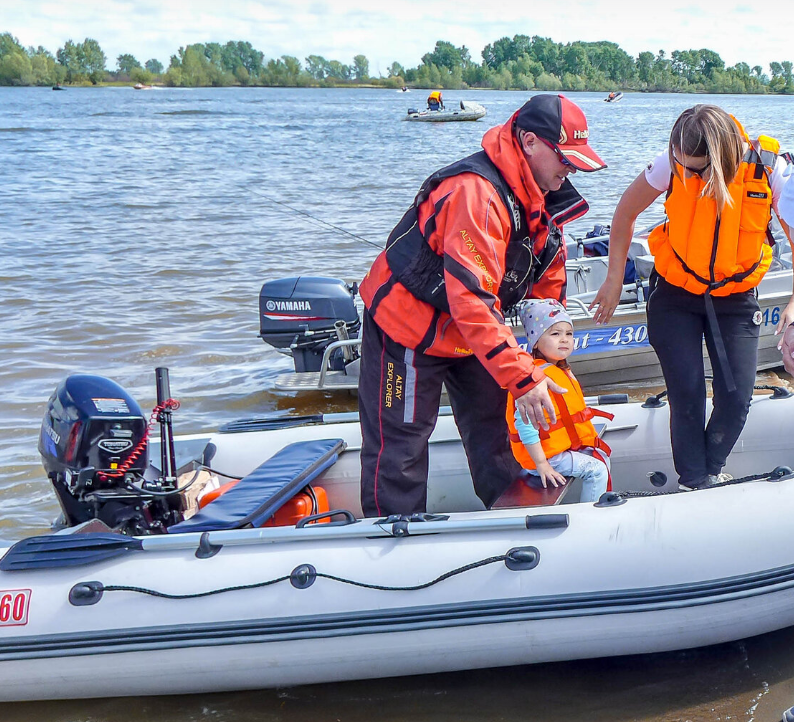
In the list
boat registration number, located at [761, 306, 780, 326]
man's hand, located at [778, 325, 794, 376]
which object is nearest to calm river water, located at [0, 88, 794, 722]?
man's hand, located at [778, 325, 794, 376]

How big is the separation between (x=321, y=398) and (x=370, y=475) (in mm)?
3070

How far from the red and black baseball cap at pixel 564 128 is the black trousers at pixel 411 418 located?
26.2 inches

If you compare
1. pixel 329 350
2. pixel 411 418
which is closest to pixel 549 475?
pixel 411 418

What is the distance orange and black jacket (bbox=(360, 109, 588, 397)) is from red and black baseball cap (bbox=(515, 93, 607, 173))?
85 mm

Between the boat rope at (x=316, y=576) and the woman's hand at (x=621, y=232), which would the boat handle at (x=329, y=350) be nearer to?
the woman's hand at (x=621, y=232)

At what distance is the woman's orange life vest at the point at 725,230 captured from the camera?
2615 mm

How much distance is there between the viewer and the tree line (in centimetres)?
7225

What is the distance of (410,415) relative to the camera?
2.59m

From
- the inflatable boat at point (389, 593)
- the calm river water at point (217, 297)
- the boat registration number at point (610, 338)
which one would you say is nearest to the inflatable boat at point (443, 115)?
the calm river water at point (217, 297)

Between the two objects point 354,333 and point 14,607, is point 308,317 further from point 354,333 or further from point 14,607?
point 14,607

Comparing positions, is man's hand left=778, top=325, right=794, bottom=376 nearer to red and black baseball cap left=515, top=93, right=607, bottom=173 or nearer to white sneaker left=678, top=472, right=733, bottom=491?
white sneaker left=678, top=472, right=733, bottom=491

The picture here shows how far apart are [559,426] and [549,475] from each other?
0.53ft

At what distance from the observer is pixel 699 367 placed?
2842 millimetres

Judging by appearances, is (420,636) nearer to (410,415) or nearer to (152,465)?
(410,415)
